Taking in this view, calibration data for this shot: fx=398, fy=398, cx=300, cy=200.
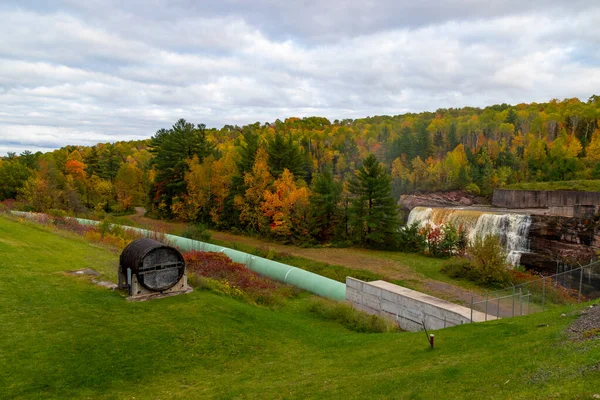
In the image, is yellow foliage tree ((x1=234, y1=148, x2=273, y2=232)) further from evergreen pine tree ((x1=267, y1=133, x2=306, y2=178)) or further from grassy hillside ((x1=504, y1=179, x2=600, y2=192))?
grassy hillside ((x1=504, y1=179, x2=600, y2=192))

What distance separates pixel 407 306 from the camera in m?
21.1

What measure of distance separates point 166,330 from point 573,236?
118 ft

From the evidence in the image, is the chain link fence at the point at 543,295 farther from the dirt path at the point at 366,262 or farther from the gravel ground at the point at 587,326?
the gravel ground at the point at 587,326

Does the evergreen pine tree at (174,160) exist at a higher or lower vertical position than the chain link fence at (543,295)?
higher

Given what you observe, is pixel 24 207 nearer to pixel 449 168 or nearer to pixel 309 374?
pixel 309 374

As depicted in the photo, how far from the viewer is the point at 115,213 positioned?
69562 millimetres

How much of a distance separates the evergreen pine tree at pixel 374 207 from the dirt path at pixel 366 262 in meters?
2.48

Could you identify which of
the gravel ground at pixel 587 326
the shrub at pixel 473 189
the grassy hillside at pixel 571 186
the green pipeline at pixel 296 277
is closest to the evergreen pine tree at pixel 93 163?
the green pipeline at pixel 296 277

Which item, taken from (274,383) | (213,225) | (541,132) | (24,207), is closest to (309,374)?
(274,383)

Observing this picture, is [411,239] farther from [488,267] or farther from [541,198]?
[541,198]

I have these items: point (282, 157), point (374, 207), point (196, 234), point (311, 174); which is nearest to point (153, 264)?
point (196, 234)

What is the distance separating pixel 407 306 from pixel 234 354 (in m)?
11.2

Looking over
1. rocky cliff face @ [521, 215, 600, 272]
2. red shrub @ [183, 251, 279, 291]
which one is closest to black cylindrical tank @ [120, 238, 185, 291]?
red shrub @ [183, 251, 279, 291]

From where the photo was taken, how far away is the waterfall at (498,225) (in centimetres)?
3722
